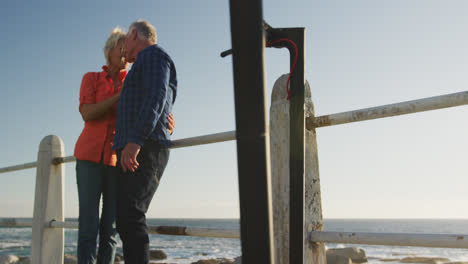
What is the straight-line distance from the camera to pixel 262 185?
0.53 metres

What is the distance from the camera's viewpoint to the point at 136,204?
1.76m

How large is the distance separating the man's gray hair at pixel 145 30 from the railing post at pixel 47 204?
4.83 ft

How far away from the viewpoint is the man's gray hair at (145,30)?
2.15 metres

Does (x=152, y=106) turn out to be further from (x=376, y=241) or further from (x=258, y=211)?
(x=258, y=211)

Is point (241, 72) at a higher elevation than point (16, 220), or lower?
higher

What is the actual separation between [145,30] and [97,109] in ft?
1.85

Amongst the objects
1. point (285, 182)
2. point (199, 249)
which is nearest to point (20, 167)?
point (285, 182)

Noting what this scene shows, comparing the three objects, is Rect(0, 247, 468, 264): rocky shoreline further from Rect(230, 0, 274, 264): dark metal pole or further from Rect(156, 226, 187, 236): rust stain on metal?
Rect(230, 0, 274, 264): dark metal pole

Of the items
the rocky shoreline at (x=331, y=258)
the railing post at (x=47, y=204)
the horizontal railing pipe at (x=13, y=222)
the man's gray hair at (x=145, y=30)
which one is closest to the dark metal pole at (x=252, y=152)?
the man's gray hair at (x=145, y=30)

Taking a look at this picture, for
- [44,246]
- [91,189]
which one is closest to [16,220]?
[44,246]

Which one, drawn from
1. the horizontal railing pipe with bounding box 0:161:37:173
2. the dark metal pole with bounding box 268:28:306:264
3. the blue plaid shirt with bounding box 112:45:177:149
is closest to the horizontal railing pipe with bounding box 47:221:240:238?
the blue plaid shirt with bounding box 112:45:177:149

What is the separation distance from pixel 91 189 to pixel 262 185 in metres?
1.99

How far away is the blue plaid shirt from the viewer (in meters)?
1.82

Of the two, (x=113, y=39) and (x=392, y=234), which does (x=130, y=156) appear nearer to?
(x=113, y=39)
